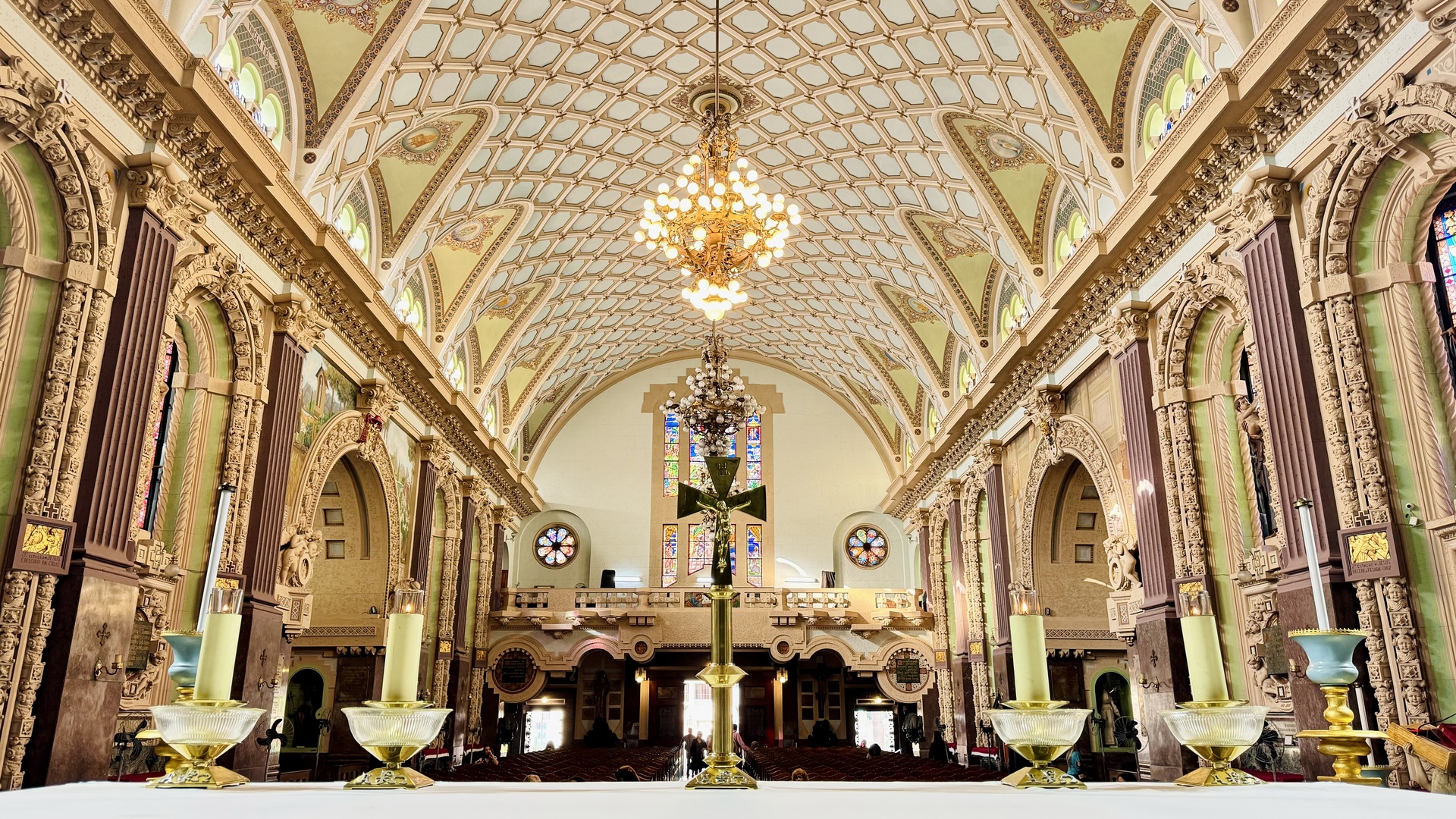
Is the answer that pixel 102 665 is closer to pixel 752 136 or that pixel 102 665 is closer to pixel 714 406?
pixel 714 406

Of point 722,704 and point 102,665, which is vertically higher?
point 102,665

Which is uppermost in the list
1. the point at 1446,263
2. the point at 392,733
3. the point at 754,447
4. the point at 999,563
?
the point at 754,447

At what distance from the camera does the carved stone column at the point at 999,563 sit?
1683 cm

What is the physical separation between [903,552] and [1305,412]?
20.4 metres

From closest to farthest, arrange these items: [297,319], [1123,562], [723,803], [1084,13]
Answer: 1. [723,803]
2. [1084,13]
3. [297,319]
4. [1123,562]

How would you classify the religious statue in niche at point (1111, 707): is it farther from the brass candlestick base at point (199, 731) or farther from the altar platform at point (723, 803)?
the brass candlestick base at point (199, 731)

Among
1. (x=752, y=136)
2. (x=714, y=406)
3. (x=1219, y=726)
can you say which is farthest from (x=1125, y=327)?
(x=1219, y=726)

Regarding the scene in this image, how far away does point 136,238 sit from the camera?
8.79m

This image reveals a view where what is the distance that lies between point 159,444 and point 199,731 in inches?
367

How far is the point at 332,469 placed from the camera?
1463 centimetres

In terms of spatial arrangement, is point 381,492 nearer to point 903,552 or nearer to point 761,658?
point 761,658

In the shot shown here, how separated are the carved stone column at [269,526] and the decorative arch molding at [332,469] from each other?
43 cm

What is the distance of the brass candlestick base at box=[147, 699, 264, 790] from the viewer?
233 cm

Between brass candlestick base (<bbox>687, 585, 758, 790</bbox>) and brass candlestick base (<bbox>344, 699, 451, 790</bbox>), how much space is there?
702mm
